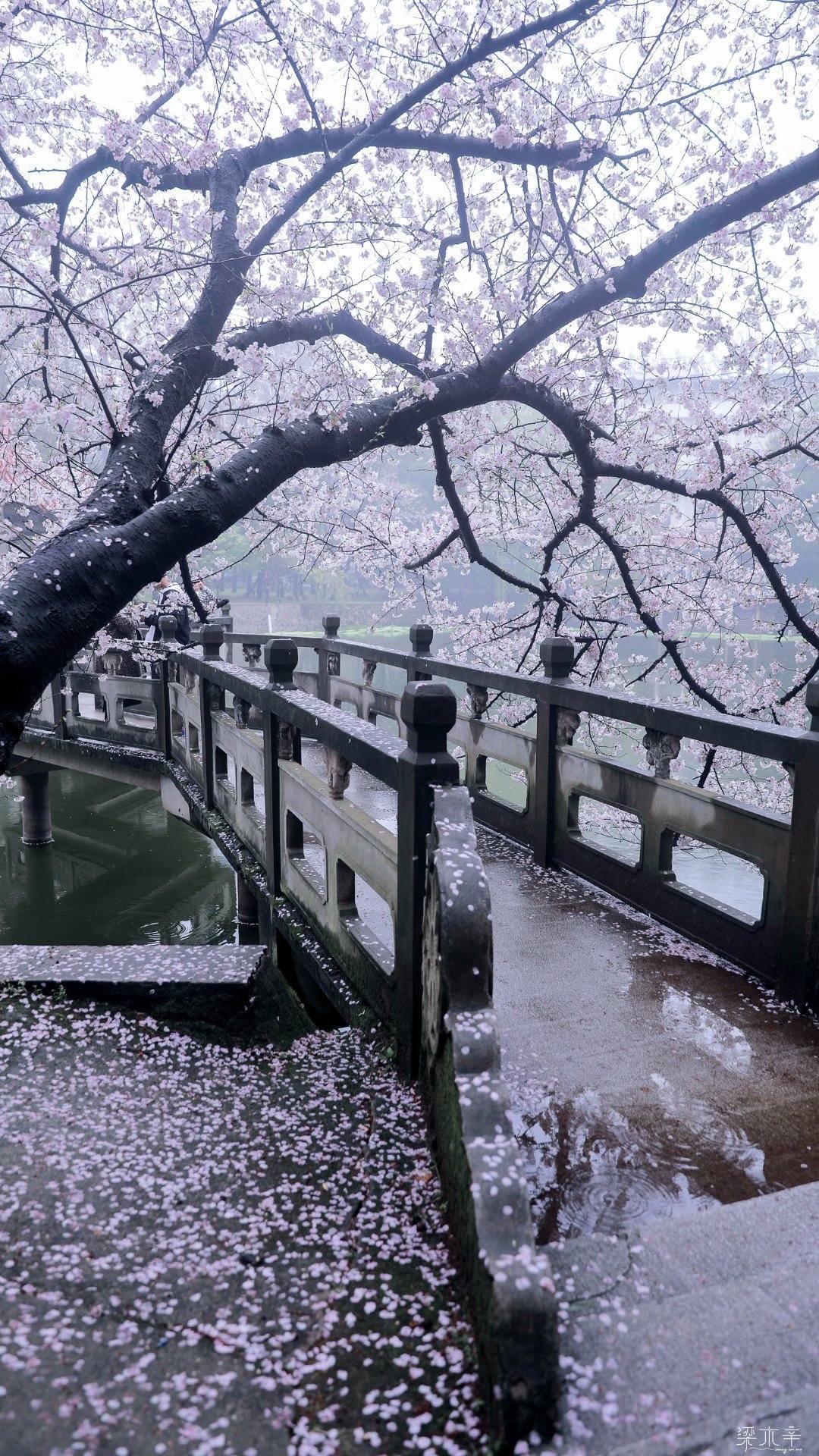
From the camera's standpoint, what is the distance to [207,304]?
7125 millimetres

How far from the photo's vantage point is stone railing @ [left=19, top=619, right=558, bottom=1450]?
7.15 ft

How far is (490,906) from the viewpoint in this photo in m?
3.40

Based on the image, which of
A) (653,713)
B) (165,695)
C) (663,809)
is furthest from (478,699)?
(165,695)

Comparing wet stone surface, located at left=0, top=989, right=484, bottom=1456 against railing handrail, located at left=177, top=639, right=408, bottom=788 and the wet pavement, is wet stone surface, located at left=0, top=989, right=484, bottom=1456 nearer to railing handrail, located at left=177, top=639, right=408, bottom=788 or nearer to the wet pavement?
the wet pavement

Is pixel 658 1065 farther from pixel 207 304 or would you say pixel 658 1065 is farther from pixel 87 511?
pixel 207 304

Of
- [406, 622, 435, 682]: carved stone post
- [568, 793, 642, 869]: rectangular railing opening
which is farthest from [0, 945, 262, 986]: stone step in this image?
[568, 793, 642, 869]: rectangular railing opening

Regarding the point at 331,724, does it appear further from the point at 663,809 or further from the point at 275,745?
the point at 663,809

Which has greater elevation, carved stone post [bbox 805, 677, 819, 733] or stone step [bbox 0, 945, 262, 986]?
carved stone post [bbox 805, 677, 819, 733]

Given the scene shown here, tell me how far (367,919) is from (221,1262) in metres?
3.11

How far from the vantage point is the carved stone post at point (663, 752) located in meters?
5.68

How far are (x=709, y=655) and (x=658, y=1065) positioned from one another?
107 ft

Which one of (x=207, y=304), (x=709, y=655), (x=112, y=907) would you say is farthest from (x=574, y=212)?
(x=709, y=655)

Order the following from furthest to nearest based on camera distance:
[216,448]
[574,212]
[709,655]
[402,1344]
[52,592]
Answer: [709,655] < [216,448] < [574,212] < [52,592] < [402,1344]

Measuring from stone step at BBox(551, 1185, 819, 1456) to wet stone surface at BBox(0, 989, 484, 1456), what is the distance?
321 mm
